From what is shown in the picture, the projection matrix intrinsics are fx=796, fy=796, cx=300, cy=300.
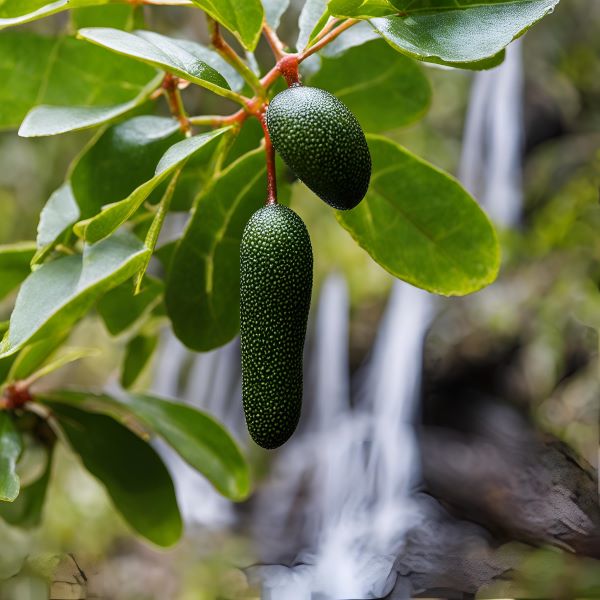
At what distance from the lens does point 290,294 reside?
0.50 m

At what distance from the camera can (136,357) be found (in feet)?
2.96

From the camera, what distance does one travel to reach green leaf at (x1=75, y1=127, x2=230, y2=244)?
50cm

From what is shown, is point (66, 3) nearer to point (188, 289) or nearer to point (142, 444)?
point (188, 289)

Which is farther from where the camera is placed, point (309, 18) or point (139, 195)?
point (309, 18)

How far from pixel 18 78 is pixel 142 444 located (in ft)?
1.21

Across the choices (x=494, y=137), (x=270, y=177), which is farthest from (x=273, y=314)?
(x=494, y=137)

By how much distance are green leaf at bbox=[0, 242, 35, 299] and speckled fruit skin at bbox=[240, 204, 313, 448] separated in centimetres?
26

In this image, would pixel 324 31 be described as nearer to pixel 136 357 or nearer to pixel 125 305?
pixel 125 305

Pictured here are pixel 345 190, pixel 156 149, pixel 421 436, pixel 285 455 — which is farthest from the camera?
pixel 285 455

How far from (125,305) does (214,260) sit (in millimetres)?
133

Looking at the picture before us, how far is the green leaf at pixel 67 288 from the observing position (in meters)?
0.50

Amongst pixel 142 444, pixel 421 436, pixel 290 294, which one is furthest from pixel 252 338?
pixel 421 436

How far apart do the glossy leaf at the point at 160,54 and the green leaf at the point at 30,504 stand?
0.54 meters

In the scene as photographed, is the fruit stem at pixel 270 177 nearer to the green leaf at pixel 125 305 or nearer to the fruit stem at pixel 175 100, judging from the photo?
the fruit stem at pixel 175 100
